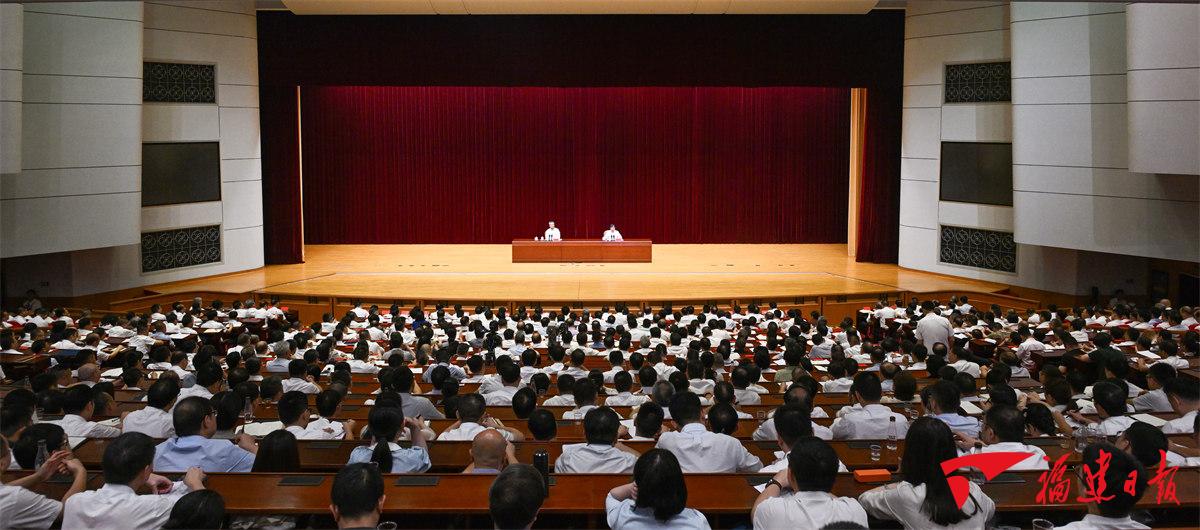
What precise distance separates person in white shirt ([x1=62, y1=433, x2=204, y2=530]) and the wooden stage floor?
10745mm

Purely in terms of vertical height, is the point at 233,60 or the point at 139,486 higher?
the point at 233,60

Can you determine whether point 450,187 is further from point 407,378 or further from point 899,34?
point 407,378

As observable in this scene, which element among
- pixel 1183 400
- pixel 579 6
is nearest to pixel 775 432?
pixel 1183 400

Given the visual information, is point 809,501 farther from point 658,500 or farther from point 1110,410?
point 1110,410

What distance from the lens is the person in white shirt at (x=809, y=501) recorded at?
3289 mm

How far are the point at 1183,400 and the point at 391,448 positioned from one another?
430 cm

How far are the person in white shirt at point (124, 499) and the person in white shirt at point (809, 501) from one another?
2040 millimetres

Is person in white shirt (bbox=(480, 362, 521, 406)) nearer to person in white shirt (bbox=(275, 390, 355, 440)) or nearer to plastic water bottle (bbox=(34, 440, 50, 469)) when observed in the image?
person in white shirt (bbox=(275, 390, 355, 440))

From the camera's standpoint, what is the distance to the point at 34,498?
3.70m

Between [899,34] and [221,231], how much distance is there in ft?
42.7

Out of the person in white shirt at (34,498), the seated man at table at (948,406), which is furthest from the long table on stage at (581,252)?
the person in white shirt at (34,498)

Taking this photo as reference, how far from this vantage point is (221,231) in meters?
17.6

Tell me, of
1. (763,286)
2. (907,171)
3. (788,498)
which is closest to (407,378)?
(788,498)

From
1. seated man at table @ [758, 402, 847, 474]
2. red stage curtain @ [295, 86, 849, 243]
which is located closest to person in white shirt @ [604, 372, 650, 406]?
seated man at table @ [758, 402, 847, 474]
